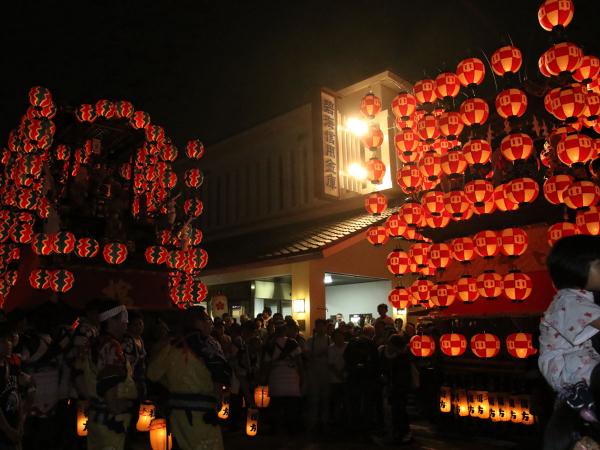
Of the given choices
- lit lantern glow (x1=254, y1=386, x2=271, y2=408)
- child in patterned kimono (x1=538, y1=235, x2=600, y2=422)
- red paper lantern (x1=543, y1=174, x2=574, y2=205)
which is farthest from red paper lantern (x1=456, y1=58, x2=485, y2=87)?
child in patterned kimono (x1=538, y1=235, x2=600, y2=422)

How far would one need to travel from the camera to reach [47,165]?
1656 cm

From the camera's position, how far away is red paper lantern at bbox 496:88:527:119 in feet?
34.2

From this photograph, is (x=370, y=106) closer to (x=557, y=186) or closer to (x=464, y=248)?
(x=464, y=248)

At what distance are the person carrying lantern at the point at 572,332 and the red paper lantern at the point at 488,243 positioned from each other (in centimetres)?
816

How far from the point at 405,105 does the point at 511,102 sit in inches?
138

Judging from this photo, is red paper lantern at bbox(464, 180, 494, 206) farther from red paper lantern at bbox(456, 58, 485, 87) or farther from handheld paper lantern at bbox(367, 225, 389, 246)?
handheld paper lantern at bbox(367, 225, 389, 246)

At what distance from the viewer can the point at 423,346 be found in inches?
403

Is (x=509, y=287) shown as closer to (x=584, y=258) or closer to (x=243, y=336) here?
(x=243, y=336)

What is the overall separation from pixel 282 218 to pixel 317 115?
582 cm

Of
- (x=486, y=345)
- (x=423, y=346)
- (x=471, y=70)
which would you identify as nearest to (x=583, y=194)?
(x=486, y=345)

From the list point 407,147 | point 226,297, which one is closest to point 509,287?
point 407,147

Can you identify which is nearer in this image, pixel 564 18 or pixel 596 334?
pixel 596 334

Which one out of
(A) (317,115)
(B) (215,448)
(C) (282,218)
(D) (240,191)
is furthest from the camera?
(D) (240,191)

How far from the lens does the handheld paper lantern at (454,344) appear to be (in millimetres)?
10023
